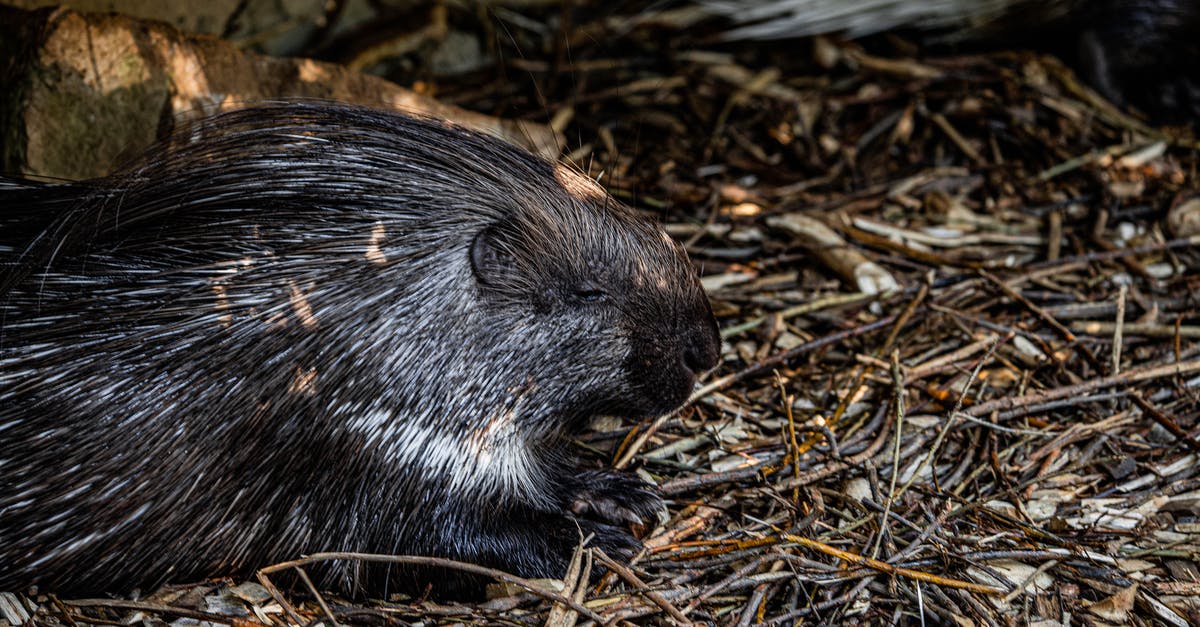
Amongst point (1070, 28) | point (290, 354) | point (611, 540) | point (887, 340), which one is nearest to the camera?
→ point (290, 354)

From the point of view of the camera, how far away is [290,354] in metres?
2.16

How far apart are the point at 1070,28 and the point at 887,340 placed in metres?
2.41

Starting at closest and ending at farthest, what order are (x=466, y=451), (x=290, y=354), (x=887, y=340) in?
(x=290, y=354) → (x=466, y=451) → (x=887, y=340)

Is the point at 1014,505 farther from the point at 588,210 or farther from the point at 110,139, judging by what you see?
the point at 110,139

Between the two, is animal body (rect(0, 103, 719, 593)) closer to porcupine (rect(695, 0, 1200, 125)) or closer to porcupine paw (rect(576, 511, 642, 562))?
porcupine paw (rect(576, 511, 642, 562))

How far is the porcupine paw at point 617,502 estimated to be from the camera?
2.49 meters

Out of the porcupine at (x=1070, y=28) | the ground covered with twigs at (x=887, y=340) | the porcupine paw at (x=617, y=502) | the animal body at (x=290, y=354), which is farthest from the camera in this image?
the porcupine at (x=1070, y=28)

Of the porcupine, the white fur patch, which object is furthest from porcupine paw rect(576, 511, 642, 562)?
the porcupine

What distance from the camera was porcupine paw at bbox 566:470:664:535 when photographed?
249cm

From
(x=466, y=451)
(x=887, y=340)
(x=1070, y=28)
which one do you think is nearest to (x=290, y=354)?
(x=466, y=451)

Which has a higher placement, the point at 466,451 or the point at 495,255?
the point at 495,255

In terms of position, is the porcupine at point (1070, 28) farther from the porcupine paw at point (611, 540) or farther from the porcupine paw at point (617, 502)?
the porcupine paw at point (611, 540)

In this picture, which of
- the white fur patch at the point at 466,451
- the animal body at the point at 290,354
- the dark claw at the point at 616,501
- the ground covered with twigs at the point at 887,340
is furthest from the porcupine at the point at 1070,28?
the white fur patch at the point at 466,451

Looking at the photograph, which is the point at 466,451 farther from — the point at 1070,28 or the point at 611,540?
the point at 1070,28
